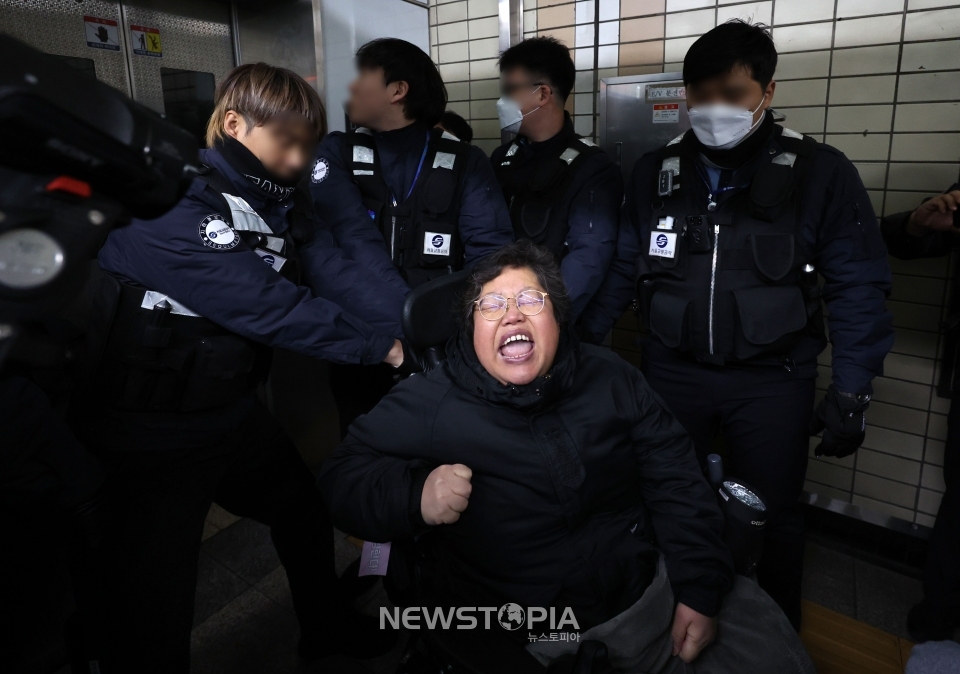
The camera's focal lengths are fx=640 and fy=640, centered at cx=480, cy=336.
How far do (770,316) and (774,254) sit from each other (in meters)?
0.21

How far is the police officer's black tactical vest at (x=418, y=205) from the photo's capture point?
2.56 meters

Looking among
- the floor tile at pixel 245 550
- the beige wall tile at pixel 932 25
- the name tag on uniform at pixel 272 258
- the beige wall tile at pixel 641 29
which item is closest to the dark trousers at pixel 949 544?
the beige wall tile at pixel 932 25

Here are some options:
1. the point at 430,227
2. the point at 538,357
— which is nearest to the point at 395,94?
the point at 430,227

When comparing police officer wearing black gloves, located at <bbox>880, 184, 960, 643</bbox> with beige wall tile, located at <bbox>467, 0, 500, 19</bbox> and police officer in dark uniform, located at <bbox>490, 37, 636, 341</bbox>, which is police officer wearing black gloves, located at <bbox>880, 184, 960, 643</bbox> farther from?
beige wall tile, located at <bbox>467, 0, 500, 19</bbox>

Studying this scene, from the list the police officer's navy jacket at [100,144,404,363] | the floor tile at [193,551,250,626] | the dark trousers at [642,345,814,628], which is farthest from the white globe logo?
the floor tile at [193,551,250,626]

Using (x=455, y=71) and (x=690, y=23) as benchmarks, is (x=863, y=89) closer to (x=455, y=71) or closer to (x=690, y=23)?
(x=690, y=23)

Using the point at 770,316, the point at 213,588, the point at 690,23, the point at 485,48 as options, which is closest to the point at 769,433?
the point at 770,316

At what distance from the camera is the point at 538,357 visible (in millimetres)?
1613

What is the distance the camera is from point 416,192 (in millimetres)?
2586

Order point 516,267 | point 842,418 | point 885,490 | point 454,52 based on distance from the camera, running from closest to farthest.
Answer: point 516,267 → point 842,418 → point 885,490 → point 454,52

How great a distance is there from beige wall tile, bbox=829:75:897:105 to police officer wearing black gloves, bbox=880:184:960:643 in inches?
21.8

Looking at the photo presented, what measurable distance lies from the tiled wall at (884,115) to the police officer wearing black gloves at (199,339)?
81.6 inches

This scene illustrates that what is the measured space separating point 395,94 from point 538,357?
148 cm

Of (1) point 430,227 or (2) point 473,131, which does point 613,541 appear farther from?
(2) point 473,131
